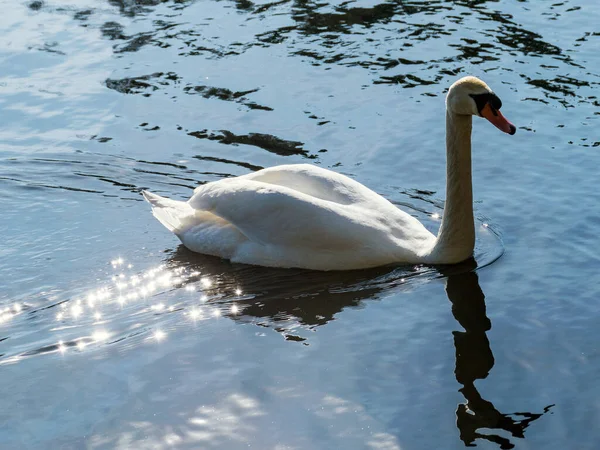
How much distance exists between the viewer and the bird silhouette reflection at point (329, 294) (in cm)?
750

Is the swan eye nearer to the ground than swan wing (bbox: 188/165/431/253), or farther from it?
farther from it

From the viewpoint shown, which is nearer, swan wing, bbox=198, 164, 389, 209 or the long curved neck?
the long curved neck

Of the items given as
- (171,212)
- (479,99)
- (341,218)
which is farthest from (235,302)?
(479,99)

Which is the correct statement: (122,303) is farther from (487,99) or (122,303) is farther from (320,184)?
(487,99)

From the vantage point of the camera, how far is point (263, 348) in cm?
758

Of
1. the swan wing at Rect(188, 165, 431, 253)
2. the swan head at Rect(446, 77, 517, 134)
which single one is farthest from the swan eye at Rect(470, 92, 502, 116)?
the swan wing at Rect(188, 165, 431, 253)

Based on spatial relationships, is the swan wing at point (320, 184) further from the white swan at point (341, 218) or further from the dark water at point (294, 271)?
the dark water at point (294, 271)

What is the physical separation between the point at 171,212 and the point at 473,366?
362 cm

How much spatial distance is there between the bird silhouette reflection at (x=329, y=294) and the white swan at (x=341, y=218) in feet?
0.37

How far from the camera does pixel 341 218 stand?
28.3 feet

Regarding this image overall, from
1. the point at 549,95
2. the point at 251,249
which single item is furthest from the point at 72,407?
the point at 549,95

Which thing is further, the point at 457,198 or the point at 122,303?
the point at 457,198

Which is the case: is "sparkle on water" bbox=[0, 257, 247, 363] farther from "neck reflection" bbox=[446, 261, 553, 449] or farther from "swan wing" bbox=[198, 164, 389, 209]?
"neck reflection" bbox=[446, 261, 553, 449]

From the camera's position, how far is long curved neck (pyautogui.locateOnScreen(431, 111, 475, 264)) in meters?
8.66
